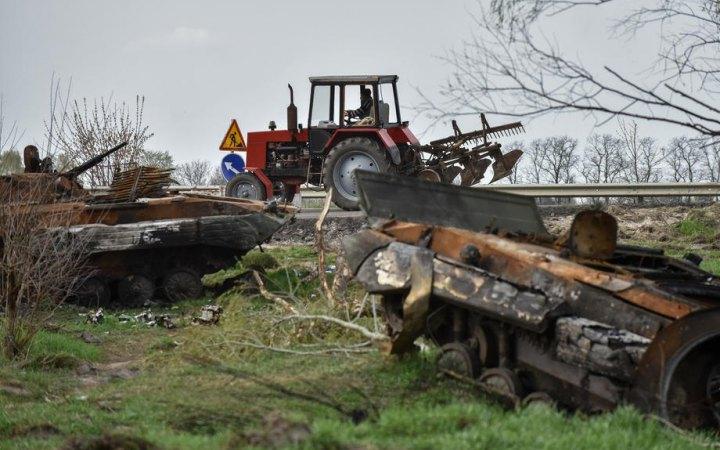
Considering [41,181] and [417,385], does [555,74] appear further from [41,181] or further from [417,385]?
[41,181]

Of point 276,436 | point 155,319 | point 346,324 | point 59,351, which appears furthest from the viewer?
point 155,319

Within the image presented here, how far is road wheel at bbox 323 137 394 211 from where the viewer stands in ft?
77.0

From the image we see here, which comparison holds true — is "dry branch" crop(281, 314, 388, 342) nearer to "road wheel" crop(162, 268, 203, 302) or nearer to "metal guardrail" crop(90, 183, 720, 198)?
"road wheel" crop(162, 268, 203, 302)

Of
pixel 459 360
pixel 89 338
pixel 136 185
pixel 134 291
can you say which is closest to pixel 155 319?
pixel 89 338

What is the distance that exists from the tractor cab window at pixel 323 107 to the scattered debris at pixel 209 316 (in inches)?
383

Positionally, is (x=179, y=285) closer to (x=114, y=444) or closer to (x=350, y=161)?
(x=350, y=161)

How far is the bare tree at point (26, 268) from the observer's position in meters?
13.3

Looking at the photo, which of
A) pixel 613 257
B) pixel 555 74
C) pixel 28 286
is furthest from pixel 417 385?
pixel 28 286

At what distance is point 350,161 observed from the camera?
78.2 ft

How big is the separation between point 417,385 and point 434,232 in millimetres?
1304

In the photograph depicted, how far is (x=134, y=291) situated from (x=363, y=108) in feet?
26.6

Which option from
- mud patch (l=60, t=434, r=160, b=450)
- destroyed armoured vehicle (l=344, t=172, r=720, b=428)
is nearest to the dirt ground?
destroyed armoured vehicle (l=344, t=172, r=720, b=428)

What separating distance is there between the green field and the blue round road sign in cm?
1181

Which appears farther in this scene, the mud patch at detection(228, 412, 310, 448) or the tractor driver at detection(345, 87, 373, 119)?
the tractor driver at detection(345, 87, 373, 119)
